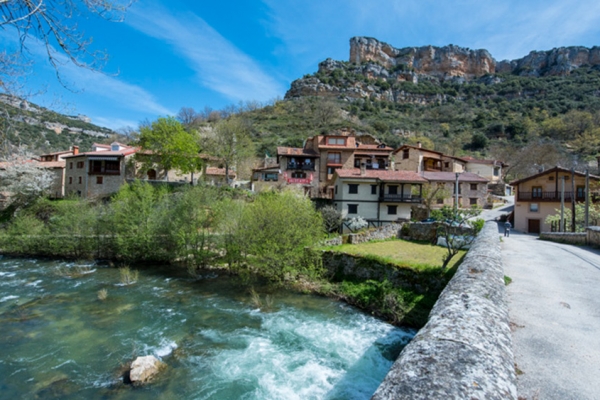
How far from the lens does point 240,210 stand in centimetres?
2166

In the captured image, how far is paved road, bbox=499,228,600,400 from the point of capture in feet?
12.1

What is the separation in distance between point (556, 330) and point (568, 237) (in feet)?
62.5

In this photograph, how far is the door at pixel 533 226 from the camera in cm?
3181

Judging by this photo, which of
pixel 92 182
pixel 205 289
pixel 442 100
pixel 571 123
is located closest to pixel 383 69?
pixel 442 100

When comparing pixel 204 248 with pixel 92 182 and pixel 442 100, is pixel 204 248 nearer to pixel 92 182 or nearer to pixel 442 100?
pixel 92 182

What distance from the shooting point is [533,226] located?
105 ft

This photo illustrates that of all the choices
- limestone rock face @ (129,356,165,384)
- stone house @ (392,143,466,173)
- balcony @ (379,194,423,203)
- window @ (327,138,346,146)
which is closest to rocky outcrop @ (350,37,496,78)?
stone house @ (392,143,466,173)

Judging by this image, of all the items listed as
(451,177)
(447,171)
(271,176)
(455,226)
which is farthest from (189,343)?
(447,171)

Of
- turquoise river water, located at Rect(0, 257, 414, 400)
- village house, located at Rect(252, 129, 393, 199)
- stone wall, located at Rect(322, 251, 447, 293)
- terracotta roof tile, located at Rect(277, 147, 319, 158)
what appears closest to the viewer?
turquoise river water, located at Rect(0, 257, 414, 400)

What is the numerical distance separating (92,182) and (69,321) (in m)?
29.7

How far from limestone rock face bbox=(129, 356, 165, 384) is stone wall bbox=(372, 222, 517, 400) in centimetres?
→ 916

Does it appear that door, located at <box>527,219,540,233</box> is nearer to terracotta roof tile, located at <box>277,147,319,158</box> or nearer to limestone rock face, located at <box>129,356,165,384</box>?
terracotta roof tile, located at <box>277,147,319,158</box>

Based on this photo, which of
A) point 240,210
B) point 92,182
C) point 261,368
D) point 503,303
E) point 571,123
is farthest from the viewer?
point 571,123

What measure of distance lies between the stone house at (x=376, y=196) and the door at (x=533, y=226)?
1284cm
